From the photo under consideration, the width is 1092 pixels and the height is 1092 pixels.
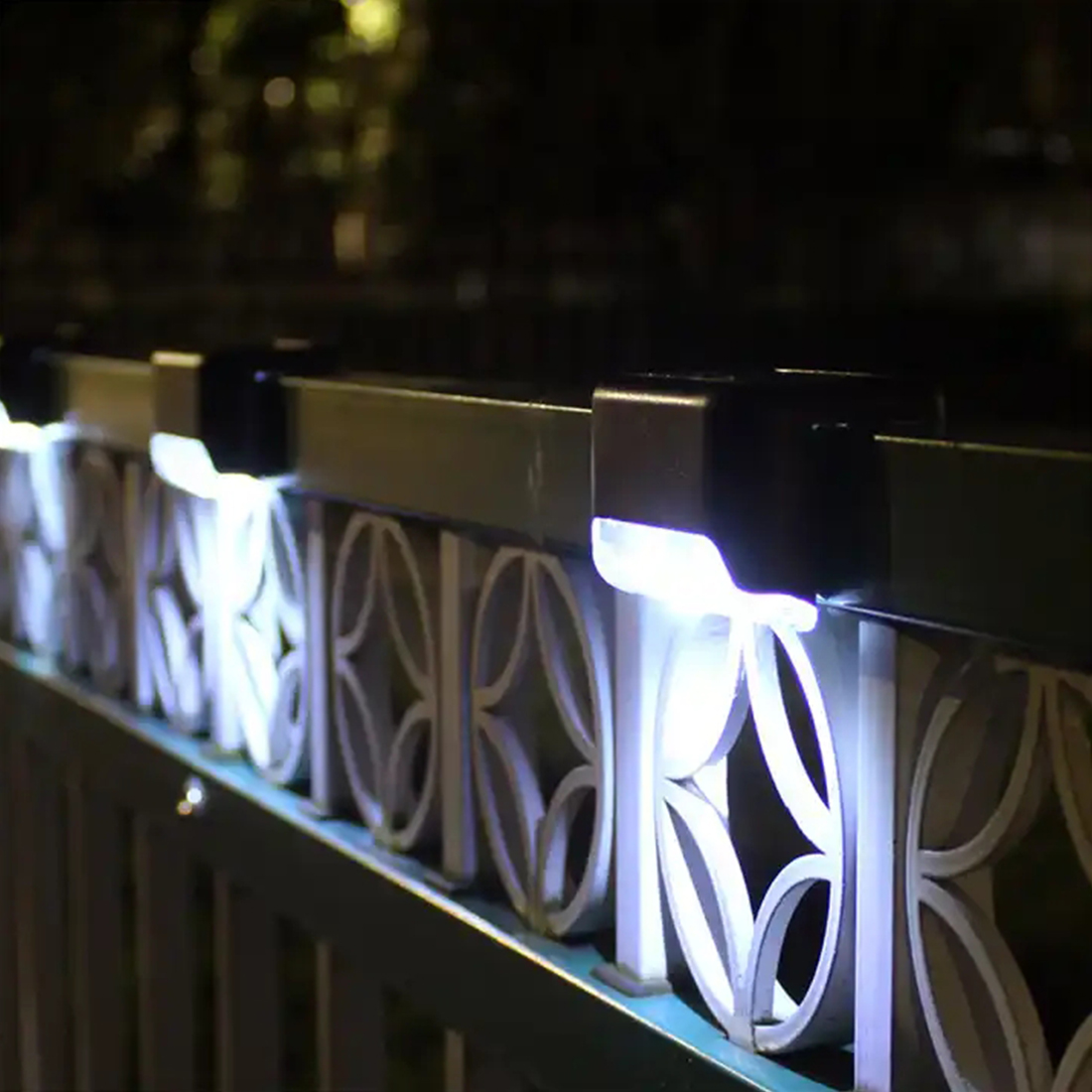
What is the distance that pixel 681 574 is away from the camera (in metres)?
0.63

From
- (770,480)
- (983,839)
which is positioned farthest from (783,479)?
(983,839)

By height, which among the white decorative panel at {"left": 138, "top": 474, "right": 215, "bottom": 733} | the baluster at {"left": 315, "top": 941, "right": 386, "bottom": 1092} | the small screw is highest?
the white decorative panel at {"left": 138, "top": 474, "right": 215, "bottom": 733}

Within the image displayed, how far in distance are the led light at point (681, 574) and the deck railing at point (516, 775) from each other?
0.01 meters

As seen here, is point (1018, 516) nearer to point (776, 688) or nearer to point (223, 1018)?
point (776, 688)

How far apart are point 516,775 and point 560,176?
8.64 feet

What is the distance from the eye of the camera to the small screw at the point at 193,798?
1110mm

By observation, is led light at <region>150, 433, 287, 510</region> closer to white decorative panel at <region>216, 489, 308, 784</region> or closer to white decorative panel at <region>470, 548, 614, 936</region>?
white decorative panel at <region>216, 489, 308, 784</region>

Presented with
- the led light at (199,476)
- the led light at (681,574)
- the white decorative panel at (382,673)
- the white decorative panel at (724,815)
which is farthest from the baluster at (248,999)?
the led light at (681,574)

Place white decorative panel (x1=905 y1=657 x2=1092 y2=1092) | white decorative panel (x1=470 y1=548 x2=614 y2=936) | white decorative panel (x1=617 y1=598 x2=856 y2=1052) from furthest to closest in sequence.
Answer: white decorative panel (x1=470 y1=548 x2=614 y2=936)
white decorative panel (x1=617 y1=598 x2=856 y2=1052)
white decorative panel (x1=905 y1=657 x2=1092 y2=1092)

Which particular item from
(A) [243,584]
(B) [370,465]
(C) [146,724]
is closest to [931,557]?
(B) [370,465]

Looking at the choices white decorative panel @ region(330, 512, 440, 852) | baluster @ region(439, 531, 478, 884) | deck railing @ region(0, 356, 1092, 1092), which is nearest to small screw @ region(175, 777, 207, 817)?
deck railing @ region(0, 356, 1092, 1092)

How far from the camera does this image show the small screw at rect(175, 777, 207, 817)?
3.64 feet

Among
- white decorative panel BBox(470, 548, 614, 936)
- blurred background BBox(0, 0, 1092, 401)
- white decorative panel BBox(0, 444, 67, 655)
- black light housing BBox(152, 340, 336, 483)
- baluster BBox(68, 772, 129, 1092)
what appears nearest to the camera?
white decorative panel BBox(470, 548, 614, 936)

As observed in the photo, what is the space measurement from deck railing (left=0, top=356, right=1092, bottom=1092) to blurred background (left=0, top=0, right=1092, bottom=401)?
106cm
